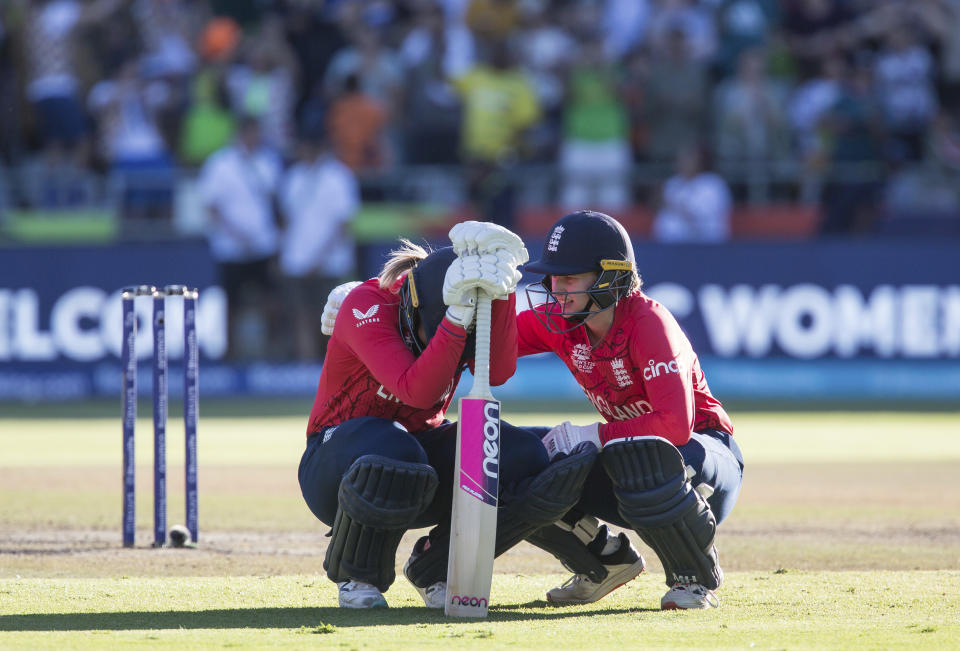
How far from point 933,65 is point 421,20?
20.7ft

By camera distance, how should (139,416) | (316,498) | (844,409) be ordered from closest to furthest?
(316,498)
(139,416)
(844,409)

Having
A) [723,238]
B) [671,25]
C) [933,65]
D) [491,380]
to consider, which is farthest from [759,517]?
[933,65]

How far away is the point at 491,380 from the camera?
17.6ft

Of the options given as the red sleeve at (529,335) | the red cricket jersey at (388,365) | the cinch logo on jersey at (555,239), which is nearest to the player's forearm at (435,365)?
the red cricket jersey at (388,365)

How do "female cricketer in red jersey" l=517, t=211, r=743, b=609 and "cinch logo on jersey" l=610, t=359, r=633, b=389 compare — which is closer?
"female cricketer in red jersey" l=517, t=211, r=743, b=609

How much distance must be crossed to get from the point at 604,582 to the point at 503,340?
107 centimetres

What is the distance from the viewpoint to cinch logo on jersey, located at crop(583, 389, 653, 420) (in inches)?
215

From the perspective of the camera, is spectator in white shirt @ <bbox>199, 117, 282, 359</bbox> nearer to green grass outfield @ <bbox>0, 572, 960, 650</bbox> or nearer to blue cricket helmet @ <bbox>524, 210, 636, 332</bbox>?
green grass outfield @ <bbox>0, 572, 960, 650</bbox>

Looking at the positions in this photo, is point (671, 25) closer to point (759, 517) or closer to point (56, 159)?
point (56, 159)

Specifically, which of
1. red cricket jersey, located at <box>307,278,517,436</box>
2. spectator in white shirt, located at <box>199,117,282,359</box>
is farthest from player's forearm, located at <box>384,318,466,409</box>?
spectator in white shirt, located at <box>199,117,282,359</box>

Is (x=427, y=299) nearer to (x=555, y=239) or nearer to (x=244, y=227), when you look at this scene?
(x=555, y=239)

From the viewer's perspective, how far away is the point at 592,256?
5277 mm

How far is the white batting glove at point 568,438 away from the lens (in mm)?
5242

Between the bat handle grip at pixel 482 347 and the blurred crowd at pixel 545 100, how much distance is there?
10.4 metres
